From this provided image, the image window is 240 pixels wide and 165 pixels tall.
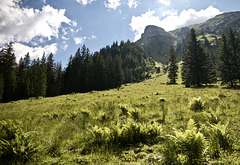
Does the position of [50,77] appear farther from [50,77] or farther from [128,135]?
[128,135]

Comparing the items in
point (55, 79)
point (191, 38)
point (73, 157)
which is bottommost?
point (73, 157)

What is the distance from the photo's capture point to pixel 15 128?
4285 mm

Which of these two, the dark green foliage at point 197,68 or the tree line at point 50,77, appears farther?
the tree line at point 50,77

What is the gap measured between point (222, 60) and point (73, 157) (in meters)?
43.1

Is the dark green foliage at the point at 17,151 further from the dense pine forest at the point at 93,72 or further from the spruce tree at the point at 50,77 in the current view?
the spruce tree at the point at 50,77

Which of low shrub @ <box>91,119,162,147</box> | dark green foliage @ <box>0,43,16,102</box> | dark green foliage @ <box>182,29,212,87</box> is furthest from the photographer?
dark green foliage @ <box>0,43,16,102</box>

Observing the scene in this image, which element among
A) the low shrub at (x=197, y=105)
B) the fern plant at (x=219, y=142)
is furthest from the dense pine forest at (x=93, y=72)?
the fern plant at (x=219, y=142)

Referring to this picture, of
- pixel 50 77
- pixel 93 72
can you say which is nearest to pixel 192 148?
pixel 93 72

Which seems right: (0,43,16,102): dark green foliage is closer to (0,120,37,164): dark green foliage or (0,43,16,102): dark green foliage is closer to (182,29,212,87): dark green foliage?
(0,120,37,164): dark green foliage

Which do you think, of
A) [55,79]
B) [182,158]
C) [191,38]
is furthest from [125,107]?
[55,79]

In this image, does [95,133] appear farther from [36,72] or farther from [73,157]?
[36,72]

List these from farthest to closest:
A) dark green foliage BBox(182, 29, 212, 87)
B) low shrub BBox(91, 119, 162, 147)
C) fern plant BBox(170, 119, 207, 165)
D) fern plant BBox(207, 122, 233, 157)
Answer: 1. dark green foliage BBox(182, 29, 212, 87)
2. low shrub BBox(91, 119, 162, 147)
3. fern plant BBox(207, 122, 233, 157)
4. fern plant BBox(170, 119, 207, 165)

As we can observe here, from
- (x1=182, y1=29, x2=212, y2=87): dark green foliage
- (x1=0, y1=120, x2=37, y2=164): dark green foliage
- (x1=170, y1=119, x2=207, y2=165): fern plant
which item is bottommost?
(x1=0, y1=120, x2=37, y2=164): dark green foliage

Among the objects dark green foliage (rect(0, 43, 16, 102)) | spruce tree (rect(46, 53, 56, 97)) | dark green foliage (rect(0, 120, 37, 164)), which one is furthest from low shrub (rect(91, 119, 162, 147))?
spruce tree (rect(46, 53, 56, 97))
